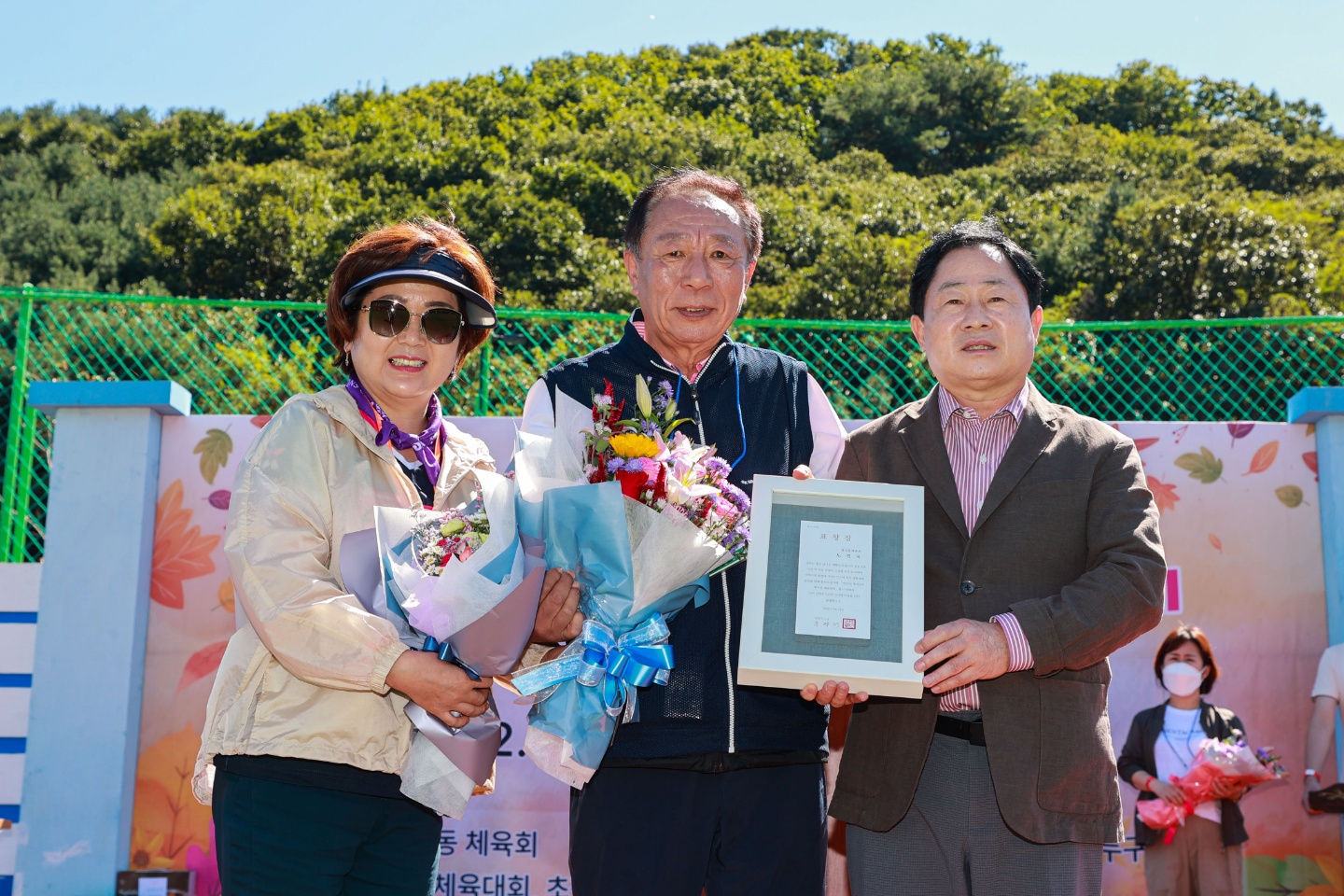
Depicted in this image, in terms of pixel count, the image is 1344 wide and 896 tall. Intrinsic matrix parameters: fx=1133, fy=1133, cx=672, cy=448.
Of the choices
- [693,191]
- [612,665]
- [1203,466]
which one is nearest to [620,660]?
[612,665]

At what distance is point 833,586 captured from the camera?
7.84 ft

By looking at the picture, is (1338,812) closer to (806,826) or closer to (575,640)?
(806,826)

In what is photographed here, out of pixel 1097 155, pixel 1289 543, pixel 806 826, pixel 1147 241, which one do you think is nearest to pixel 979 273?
pixel 806 826

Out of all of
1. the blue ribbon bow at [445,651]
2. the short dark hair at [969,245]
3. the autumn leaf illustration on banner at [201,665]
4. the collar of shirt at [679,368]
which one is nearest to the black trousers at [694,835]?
the blue ribbon bow at [445,651]

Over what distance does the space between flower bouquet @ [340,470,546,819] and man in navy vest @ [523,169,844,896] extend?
16cm

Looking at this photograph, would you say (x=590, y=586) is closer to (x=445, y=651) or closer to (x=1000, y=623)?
(x=445, y=651)

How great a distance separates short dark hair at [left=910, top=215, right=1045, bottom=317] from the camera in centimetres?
273

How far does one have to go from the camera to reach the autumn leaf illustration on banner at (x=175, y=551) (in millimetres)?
4512

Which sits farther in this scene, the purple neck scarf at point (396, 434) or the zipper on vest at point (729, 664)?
the purple neck scarf at point (396, 434)

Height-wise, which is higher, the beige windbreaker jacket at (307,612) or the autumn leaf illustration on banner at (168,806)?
the beige windbreaker jacket at (307,612)

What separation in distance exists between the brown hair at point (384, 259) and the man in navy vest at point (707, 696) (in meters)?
0.36

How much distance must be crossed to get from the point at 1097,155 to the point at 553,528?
2668 centimetres

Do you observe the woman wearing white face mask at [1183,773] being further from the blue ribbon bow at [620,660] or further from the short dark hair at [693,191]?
the blue ribbon bow at [620,660]

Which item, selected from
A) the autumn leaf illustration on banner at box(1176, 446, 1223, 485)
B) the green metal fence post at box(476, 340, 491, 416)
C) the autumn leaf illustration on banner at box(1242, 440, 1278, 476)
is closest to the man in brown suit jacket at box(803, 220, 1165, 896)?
the autumn leaf illustration on banner at box(1176, 446, 1223, 485)
